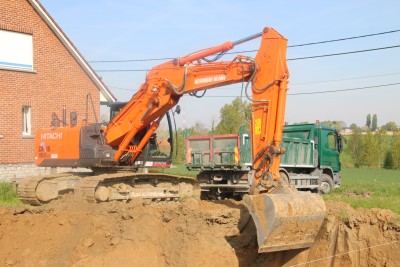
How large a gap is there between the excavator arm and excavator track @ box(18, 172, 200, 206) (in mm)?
694

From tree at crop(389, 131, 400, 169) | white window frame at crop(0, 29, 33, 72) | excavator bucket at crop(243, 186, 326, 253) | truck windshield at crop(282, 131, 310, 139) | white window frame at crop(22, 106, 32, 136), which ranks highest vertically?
white window frame at crop(0, 29, 33, 72)

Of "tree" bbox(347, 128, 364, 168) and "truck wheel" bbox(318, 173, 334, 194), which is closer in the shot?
"truck wheel" bbox(318, 173, 334, 194)

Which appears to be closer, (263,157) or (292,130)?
(263,157)

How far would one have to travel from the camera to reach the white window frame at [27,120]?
18.6 m

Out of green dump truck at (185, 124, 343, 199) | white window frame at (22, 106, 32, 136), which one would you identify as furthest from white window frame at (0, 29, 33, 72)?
green dump truck at (185, 124, 343, 199)

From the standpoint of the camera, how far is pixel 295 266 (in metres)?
8.25

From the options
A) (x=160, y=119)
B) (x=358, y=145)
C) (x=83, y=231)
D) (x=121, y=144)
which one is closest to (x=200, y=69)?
(x=160, y=119)

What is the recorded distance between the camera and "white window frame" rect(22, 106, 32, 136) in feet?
61.1

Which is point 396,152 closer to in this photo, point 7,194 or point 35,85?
point 35,85

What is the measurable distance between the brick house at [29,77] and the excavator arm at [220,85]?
339 inches

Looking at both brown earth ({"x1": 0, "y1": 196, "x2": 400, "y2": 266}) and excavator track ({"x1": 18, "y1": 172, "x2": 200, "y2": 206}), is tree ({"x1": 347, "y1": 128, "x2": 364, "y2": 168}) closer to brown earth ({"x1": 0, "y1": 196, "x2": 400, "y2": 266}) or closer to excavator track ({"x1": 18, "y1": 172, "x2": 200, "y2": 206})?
excavator track ({"x1": 18, "y1": 172, "x2": 200, "y2": 206})

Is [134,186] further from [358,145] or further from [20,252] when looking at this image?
[358,145]

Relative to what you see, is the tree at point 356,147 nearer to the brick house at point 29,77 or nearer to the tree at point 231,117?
the tree at point 231,117

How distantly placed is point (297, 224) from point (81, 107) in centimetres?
1517
